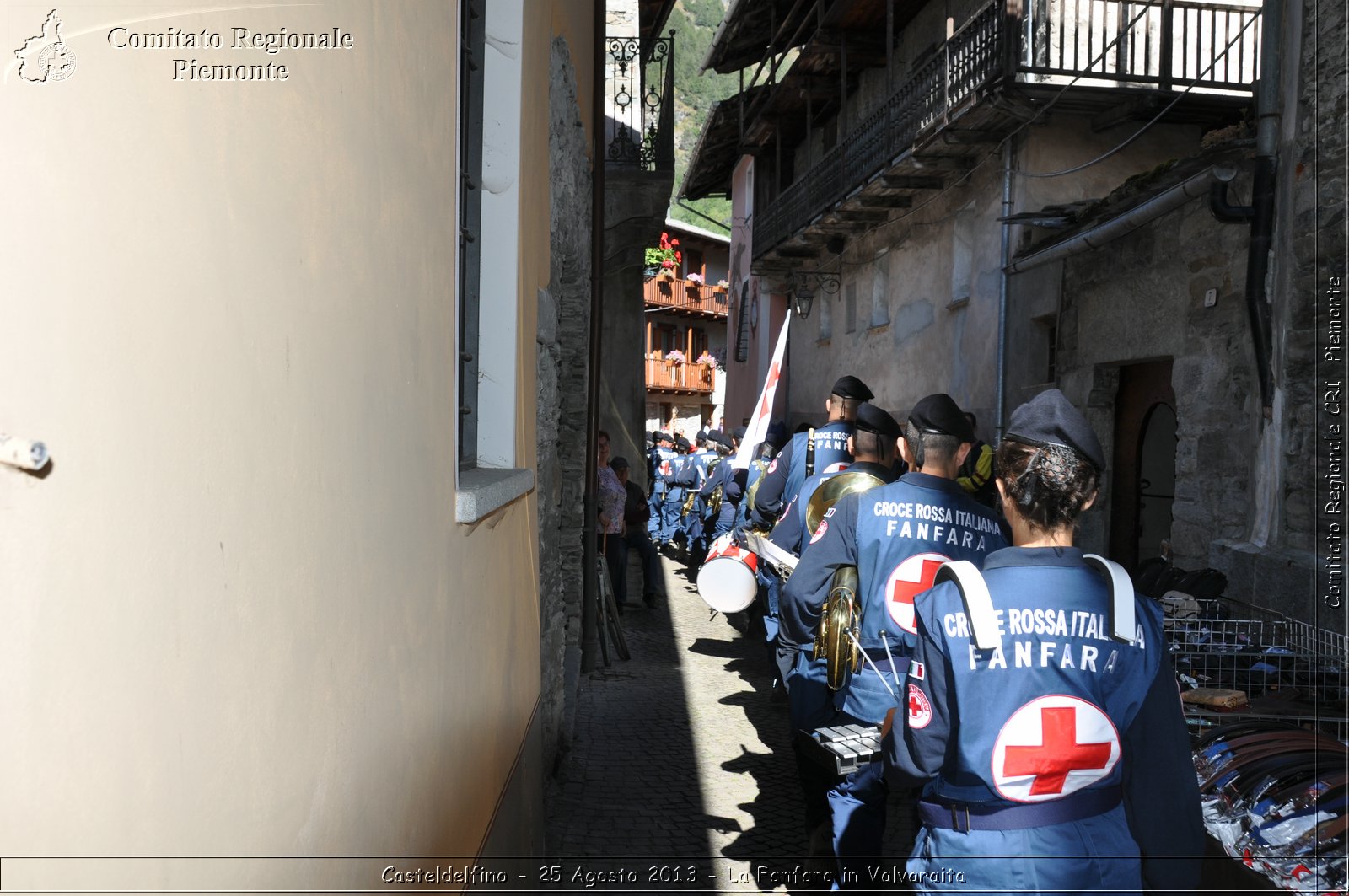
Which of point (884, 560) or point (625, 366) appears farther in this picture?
point (625, 366)

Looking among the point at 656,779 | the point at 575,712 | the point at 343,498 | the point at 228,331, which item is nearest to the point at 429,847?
the point at 343,498

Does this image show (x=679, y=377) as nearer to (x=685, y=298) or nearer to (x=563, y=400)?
(x=685, y=298)

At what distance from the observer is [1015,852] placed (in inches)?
96.2

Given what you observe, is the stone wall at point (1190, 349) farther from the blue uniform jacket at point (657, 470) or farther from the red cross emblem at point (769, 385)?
→ the blue uniform jacket at point (657, 470)

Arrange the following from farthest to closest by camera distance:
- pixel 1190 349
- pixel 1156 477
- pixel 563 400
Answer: pixel 1156 477 < pixel 1190 349 < pixel 563 400

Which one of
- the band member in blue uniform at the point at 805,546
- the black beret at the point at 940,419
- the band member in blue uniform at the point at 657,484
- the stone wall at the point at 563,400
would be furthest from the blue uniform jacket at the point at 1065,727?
the band member in blue uniform at the point at 657,484

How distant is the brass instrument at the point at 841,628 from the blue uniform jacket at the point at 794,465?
2.12 meters

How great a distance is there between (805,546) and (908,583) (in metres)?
1.11

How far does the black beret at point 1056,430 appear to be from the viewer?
260 cm

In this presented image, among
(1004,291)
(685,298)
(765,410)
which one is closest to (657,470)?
(1004,291)

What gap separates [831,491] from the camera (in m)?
5.23

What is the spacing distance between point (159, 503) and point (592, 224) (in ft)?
22.4
